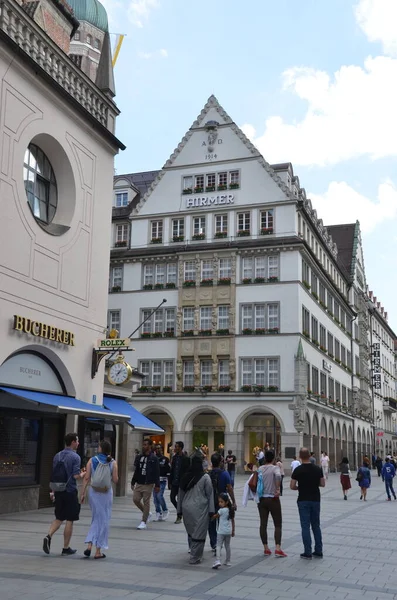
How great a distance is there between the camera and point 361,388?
71938 millimetres

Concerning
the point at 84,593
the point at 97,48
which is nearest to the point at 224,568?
the point at 84,593

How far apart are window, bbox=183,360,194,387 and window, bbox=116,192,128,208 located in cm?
1425

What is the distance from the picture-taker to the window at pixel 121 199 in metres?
54.2

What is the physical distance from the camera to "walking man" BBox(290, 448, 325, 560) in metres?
11.5

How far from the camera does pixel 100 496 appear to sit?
11164 mm

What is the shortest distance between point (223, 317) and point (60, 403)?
30559 mm

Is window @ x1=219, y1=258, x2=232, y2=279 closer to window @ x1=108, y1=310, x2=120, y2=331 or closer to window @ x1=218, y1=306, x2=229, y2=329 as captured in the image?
window @ x1=218, y1=306, x2=229, y2=329

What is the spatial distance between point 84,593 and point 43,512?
9385 mm

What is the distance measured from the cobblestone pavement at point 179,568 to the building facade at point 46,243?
231cm

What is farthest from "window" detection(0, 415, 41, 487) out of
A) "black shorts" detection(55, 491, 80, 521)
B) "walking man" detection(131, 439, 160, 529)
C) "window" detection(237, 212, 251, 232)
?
"window" detection(237, 212, 251, 232)

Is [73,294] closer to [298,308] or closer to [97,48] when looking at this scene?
[298,308]

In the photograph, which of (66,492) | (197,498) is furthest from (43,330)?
(197,498)

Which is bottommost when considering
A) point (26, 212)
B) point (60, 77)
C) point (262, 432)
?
point (262, 432)

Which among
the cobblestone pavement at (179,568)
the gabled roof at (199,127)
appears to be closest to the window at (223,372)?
the gabled roof at (199,127)
